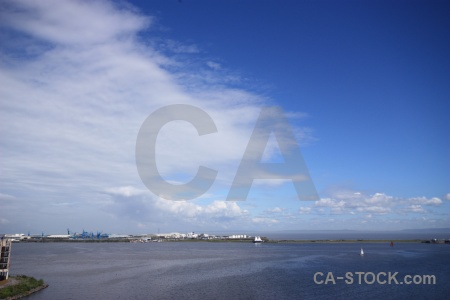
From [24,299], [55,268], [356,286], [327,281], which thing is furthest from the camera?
[55,268]

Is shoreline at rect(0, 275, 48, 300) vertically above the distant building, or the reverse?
the distant building

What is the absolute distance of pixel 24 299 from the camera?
35.5 metres

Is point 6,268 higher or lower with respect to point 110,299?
higher

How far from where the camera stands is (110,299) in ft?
121

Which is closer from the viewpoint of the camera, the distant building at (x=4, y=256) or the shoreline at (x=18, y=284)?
the shoreline at (x=18, y=284)

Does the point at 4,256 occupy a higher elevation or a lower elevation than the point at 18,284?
higher

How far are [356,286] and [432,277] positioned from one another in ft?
52.5

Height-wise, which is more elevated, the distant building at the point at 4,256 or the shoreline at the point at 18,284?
the distant building at the point at 4,256

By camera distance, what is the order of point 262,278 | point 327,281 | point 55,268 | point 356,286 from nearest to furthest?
point 356,286
point 327,281
point 262,278
point 55,268

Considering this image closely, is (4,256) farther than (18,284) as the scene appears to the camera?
Yes

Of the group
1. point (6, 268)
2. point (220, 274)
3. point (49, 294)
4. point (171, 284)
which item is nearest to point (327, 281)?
point (220, 274)

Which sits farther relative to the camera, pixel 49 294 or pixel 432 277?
pixel 432 277

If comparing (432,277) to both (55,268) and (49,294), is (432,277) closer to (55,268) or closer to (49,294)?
(49,294)

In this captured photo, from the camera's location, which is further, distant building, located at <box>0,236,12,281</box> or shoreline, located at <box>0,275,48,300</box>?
distant building, located at <box>0,236,12,281</box>
